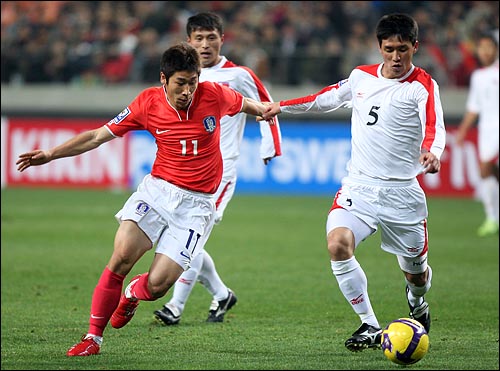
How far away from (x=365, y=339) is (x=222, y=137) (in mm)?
2549

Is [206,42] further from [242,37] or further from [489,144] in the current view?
[242,37]

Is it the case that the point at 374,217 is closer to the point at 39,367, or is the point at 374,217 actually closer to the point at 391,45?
the point at 391,45

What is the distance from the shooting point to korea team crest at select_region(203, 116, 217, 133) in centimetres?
703

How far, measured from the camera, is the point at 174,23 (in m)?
22.8

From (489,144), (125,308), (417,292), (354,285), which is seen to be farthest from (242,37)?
(125,308)

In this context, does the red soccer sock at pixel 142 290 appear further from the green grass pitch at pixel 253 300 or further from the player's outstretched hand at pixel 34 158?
the player's outstretched hand at pixel 34 158

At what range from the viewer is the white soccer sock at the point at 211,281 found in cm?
858

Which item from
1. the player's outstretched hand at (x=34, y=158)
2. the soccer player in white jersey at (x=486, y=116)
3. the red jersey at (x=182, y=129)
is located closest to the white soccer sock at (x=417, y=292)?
the red jersey at (x=182, y=129)

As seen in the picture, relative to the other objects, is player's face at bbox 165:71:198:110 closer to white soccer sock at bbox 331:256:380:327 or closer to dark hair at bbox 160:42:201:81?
dark hair at bbox 160:42:201:81

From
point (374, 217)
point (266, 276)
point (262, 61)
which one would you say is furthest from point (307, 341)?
point (262, 61)

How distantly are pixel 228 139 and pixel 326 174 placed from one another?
39.9ft

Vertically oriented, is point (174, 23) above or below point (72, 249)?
above

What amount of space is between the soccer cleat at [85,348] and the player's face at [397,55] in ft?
9.43

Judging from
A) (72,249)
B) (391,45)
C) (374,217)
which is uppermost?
(391,45)
